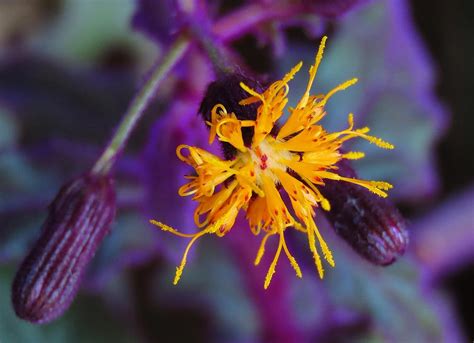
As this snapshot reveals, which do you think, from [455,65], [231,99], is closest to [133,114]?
[231,99]

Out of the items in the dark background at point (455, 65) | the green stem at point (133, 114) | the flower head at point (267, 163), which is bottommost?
the dark background at point (455, 65)

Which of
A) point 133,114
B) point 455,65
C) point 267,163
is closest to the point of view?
point 267,163

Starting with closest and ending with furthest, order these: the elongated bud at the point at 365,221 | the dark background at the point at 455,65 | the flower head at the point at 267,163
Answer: the flower head at the point at 267,163
the elongated bud at the point at 365,221
the dark background at the point at 455,65

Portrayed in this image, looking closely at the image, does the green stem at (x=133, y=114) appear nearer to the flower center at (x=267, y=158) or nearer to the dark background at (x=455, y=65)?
the flower center at (x=267, y=158)

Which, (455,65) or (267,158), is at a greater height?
(267,158)

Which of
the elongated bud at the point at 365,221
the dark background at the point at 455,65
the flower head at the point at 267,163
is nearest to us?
the flower head at the point at 267,163

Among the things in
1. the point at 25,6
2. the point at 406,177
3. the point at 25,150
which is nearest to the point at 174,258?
the point at 25,150

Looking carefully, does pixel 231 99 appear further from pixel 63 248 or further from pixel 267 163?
pixel 63 248

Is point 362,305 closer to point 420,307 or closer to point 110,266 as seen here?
point 420,307

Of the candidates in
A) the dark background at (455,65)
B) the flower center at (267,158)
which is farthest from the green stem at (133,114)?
the dark background at (455,65)
